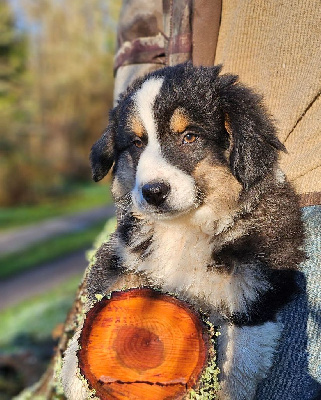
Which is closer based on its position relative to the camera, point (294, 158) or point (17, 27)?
point (294, 158)

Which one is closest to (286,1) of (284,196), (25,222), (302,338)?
(284,196)

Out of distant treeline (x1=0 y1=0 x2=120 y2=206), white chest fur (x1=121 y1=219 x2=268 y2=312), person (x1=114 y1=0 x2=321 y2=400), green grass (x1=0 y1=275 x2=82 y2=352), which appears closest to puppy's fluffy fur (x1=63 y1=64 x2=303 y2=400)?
white chest fur (x1=121 y1=219 x2=268 y2=312)

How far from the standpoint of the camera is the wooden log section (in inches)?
79.2

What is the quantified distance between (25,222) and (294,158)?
558 inches

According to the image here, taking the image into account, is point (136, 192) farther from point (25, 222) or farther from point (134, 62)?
point (25, 222)

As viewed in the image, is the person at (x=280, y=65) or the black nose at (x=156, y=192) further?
the black nose at (x=156, y=192)

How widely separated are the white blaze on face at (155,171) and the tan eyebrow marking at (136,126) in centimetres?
3

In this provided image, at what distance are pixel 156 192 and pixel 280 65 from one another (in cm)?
112

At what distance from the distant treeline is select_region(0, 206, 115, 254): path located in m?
6.19

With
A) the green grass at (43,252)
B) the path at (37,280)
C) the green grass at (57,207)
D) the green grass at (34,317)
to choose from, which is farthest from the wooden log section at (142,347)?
the green grass at (57,207)

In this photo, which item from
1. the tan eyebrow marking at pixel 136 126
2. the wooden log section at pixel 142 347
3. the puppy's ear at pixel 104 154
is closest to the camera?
the wooden log section at pixel 142 347

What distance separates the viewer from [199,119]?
275 centimetres

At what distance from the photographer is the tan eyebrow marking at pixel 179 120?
2.74m

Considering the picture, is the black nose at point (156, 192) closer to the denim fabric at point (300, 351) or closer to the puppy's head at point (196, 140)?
the puppy's head at point (196, 140)
